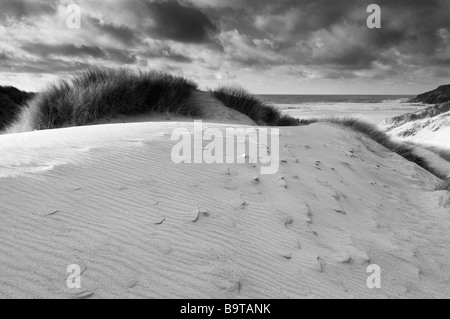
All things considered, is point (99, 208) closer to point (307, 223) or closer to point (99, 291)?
point (99, 291)

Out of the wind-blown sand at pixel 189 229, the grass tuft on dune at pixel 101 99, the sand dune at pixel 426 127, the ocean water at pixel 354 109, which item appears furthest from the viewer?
the ocean water at pixel 354 109

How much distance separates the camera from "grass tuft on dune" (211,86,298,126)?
10.9 meters

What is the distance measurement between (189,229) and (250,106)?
9.34 metres

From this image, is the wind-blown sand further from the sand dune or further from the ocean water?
the sand dune

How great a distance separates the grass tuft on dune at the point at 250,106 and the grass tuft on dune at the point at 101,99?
5.16 feet

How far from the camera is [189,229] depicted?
232cm

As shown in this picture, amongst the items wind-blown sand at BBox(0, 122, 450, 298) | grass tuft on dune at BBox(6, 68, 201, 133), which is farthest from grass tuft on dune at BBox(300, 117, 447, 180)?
wind-blown sand at BBox(0, 122, 450, 298)

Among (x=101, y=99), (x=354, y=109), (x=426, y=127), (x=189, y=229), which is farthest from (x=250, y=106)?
(x=354, y=109)

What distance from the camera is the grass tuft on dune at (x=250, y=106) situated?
10.9 meters

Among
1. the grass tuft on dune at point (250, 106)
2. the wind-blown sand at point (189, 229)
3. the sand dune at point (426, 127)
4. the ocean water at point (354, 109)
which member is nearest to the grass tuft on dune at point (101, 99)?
the grass tuft on dune at point (250, 106)

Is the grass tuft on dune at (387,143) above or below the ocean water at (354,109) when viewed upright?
below

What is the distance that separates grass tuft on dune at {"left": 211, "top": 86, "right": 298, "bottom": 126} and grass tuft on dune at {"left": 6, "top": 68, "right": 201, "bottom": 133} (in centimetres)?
157

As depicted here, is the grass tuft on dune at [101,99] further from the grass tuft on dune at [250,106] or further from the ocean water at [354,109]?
the ocean water at [354,109]
